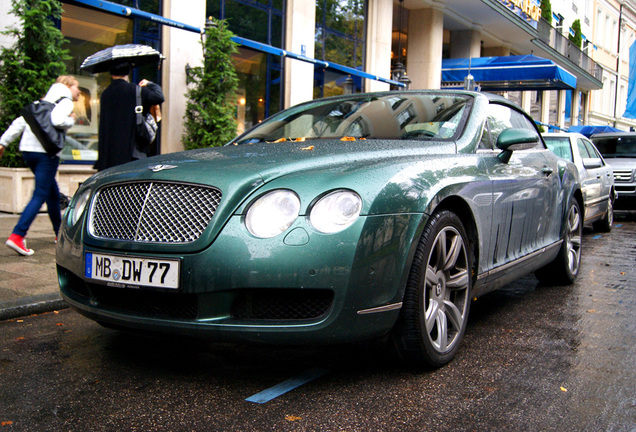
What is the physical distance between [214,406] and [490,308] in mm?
2727

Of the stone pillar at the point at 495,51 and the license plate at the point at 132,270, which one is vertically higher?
the stone pillar at the point at 495,51

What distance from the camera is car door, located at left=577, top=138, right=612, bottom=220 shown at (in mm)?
9219

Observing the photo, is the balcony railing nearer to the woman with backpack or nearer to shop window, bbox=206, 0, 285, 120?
shop window, bbox=206, 0, 285, 120

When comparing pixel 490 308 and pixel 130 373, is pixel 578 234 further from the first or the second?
pixel 130 373

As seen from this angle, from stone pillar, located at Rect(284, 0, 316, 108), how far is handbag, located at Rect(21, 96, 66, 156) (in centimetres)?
876

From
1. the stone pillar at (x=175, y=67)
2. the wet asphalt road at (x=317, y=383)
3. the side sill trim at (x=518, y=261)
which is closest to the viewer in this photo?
the wet asphalt road at (x=317, y=383)

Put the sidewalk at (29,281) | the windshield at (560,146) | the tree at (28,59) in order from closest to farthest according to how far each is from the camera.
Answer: the sidewalk at (29,281) < the tree at (28,59) < the windshield at (560,146)

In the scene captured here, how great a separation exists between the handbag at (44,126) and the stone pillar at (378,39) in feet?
41.0

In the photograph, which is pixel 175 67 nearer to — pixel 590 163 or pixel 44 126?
pixel 44 126

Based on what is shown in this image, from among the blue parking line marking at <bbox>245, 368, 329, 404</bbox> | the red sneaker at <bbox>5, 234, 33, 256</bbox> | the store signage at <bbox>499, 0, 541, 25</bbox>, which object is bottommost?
the blue parking line marking at <bbox>245, 368, 329, 404</bbox>

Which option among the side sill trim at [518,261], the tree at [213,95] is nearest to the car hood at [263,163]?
the side sill trim at [518,261]

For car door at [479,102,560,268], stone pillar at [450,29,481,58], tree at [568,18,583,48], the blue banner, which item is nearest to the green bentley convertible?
car door at [479,102,560,268]

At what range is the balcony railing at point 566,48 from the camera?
28469 mm

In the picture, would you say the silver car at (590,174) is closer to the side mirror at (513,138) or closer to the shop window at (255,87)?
the side mirror at (513,138)
